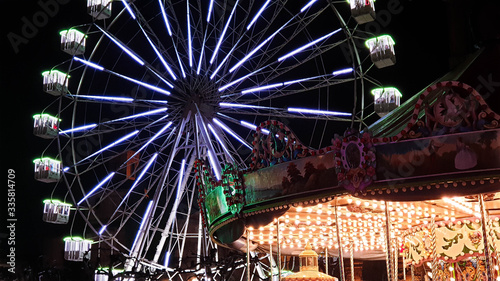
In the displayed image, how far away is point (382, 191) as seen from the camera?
21.2ft

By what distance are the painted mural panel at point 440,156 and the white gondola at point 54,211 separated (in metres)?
14.6

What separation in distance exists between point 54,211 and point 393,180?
14673mm

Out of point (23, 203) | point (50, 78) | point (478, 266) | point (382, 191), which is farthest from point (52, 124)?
point (382, 191)

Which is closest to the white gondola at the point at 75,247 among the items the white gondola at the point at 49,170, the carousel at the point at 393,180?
the white gondola at the point at 49,170

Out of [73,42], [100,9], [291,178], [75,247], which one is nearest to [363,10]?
[100,9]

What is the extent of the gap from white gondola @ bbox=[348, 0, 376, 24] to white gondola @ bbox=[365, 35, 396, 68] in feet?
1.88

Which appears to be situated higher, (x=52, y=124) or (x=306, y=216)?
(x=52, y=124)

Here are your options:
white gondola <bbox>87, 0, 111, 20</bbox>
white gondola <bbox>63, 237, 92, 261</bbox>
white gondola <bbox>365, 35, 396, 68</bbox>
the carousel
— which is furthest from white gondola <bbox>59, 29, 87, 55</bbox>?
the carousel

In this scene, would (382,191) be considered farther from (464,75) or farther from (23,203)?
(23,203)

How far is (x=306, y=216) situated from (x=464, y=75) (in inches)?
154

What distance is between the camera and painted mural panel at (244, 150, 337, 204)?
6711mm

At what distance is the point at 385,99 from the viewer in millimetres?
15961

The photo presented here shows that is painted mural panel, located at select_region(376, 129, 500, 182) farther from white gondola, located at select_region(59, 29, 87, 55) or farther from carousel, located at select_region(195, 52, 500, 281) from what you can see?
white gondola, located at select_region(59, 29, 87, 55)

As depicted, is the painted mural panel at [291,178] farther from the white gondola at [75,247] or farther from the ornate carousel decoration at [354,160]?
the white gondola at [75,247]
